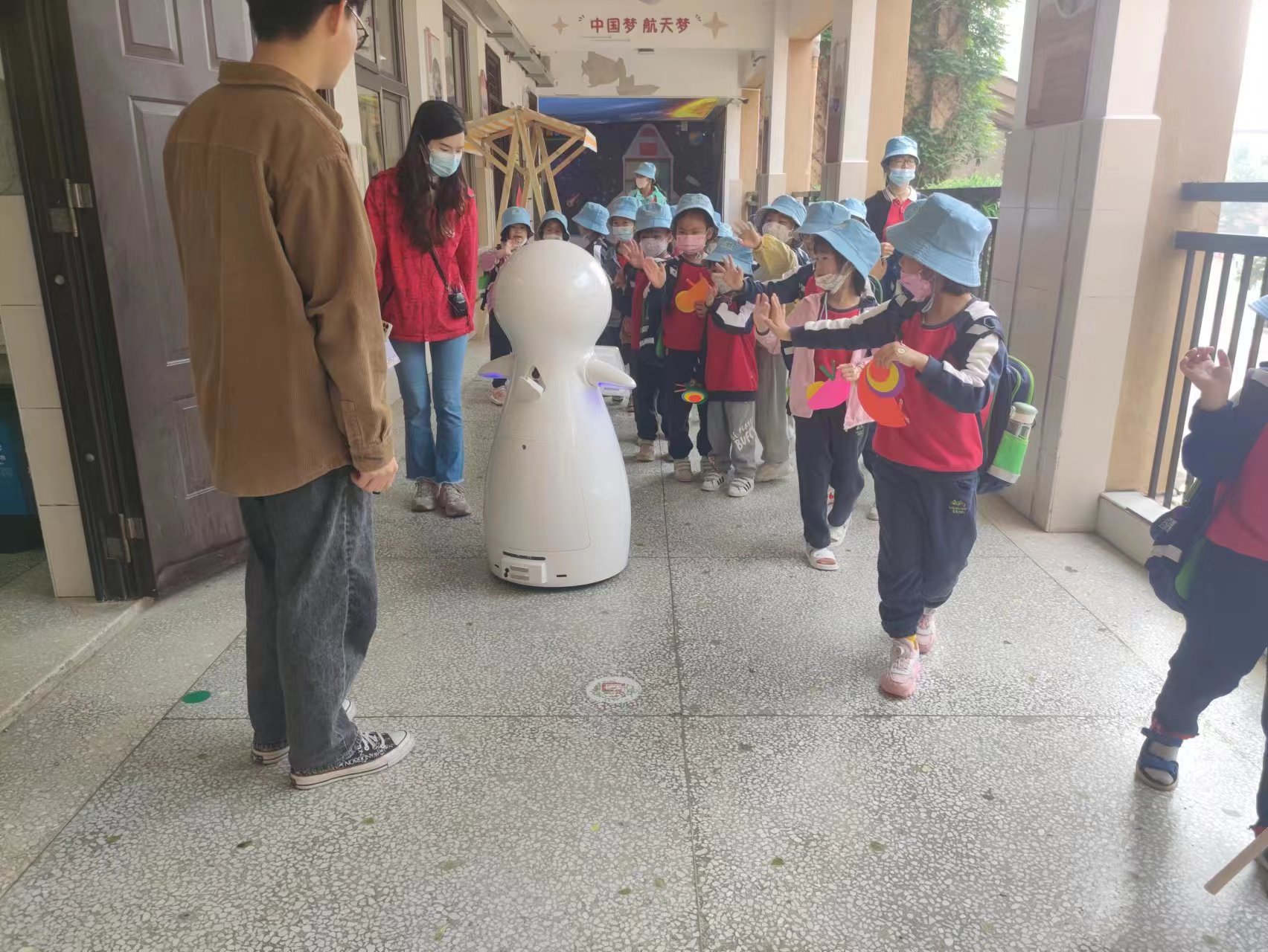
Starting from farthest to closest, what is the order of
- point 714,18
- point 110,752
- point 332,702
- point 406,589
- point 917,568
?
point 714,18
point 406,589
point 917,568
point 110,752
point 332,702

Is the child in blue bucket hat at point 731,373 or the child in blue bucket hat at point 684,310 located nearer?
the child in blue bucket hat at point 731,373

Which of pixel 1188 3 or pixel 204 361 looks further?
pixel 1188 3

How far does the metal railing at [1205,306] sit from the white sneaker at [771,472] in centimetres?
171

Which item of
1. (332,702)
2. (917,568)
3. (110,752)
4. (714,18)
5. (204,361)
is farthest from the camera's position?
(714,18)

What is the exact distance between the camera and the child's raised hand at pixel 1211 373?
189cm

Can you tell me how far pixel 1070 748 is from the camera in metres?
2.39

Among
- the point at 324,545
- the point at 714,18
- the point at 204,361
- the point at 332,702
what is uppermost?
the point at 714,18

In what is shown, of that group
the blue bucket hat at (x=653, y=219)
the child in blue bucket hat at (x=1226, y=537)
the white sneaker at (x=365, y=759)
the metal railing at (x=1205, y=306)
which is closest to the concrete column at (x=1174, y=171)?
the metal railing at (x=1205, y=306)

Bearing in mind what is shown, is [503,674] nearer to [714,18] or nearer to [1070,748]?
[1070,748]

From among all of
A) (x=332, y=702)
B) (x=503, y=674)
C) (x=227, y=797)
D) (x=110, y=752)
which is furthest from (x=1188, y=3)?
(x=110, y=752)

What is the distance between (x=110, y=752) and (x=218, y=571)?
1.18 meters

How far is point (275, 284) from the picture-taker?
1.77m

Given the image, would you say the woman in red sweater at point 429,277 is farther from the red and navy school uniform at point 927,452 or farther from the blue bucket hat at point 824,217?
the red and navy school uniform at point 927,452

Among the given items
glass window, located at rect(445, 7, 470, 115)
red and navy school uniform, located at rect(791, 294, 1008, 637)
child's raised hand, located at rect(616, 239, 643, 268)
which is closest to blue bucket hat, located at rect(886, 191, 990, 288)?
red and navy school uniform, located at rect(791, 294, 1008, 637)
